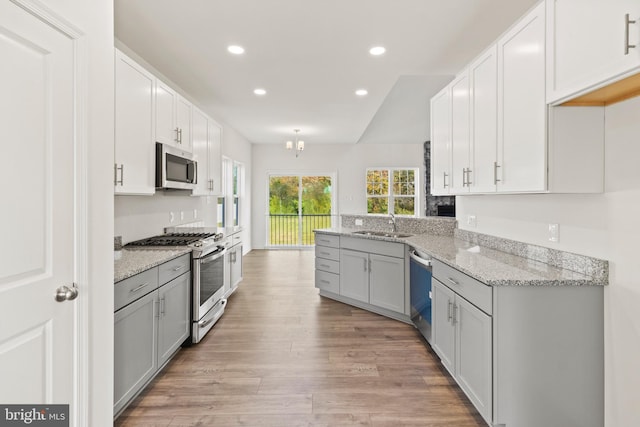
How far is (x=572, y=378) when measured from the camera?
1678 mm

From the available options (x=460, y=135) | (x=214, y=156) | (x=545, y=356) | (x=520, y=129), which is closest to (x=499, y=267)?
(x=545, y=356)

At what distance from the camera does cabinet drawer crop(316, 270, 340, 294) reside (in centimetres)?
411

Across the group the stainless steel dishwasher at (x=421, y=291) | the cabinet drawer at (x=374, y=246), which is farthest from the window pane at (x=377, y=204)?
the stainless steel dishwasher at (x=421, y=291)

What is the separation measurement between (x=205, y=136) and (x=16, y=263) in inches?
118

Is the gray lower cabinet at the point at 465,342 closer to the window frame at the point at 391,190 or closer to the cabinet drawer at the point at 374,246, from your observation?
the cabinet drawer at the point at 374,246

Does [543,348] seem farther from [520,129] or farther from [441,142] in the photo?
[441,142]

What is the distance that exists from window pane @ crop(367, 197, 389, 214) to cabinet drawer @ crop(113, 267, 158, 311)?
6810 millimetres

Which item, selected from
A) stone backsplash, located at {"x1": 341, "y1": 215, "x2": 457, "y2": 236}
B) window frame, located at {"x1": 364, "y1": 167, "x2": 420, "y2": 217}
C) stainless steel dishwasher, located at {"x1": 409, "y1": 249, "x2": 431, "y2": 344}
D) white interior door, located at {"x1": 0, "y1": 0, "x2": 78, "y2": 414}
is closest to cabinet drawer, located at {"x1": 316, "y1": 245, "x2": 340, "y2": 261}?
stone backsplash, located at {"x1": 341, "y1": 215, "x2": 457, "y2": 236}

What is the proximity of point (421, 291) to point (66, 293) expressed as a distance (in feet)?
8.43

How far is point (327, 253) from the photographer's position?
4.26 metres

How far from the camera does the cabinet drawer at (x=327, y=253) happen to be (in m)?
4.13

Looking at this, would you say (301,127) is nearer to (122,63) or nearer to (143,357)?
(122,63)

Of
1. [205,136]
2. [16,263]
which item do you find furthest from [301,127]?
[16,263]

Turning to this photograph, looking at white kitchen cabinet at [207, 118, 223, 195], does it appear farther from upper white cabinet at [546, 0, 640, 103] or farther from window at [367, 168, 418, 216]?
window at [367, 168, 418, 216]
